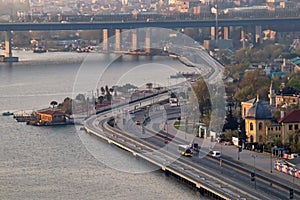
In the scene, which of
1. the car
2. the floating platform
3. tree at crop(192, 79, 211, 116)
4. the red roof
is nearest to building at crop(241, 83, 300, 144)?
the red roof

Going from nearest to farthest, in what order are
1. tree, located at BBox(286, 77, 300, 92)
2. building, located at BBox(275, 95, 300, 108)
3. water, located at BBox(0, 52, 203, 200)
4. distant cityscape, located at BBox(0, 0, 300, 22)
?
water, located at BBox(0, 52, 203, 200)
building, located at BBox(275, 95, 300, 108)
tree, located at BBox(286, 77, 300, 92)
distant cityscape, located at BBox(0, 0, 300, 22)

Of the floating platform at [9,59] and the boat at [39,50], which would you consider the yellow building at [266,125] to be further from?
the boat at [39,50]

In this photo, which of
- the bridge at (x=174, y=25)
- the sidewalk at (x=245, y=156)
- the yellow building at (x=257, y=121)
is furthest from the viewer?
the bridge at (x=174, y=25)

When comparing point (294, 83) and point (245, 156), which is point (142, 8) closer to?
point (294, 83)

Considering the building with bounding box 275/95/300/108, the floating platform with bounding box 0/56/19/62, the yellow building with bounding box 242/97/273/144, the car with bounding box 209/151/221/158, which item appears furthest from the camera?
the floating platform with bounding box 0/56/19/62

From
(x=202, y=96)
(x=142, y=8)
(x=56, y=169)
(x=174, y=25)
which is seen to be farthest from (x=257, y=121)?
(x=142, y=8)

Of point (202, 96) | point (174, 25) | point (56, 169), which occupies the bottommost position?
point (56, 169)

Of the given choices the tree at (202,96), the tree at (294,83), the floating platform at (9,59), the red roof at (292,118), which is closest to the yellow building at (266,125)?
the red roof at (292,118)

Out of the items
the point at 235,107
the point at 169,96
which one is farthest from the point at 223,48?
the point at 235,107

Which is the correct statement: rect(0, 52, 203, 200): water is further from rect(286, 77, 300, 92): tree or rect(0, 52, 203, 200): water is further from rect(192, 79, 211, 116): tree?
rect(286, 77, 300, 92): tree

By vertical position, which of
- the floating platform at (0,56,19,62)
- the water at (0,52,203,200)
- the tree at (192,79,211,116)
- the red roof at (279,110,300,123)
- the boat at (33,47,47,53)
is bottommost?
the boat at (33,47,47,53)
